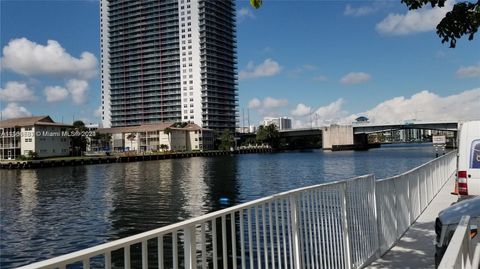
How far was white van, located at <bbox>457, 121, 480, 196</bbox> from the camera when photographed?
1134 cm

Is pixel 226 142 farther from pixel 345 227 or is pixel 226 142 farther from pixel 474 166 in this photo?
pixel 345 227

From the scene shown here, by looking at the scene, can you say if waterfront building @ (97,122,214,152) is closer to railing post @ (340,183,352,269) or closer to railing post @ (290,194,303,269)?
railing post @ (340,183,352,269)

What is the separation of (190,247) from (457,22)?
4.54 meters

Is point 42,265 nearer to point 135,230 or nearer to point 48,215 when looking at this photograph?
point 135,230

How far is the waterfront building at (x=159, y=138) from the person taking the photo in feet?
541

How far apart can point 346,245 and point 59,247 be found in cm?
1506

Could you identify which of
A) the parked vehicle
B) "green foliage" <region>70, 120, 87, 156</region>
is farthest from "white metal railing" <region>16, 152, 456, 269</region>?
"green foliage" <region>70, 120, 87, 156</region>

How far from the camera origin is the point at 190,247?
3.58 meters

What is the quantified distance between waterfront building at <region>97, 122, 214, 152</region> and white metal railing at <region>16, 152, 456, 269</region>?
154011mm

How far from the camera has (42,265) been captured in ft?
7.57

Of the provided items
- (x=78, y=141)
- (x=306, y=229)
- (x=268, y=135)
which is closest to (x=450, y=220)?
(x=306, y=229)

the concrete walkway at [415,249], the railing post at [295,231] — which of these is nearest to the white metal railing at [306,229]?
the railing post at [295,231]

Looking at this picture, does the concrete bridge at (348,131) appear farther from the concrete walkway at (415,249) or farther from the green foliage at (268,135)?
the concrete walkway at (415,249)

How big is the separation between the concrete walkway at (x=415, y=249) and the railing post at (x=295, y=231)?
7.93ft
